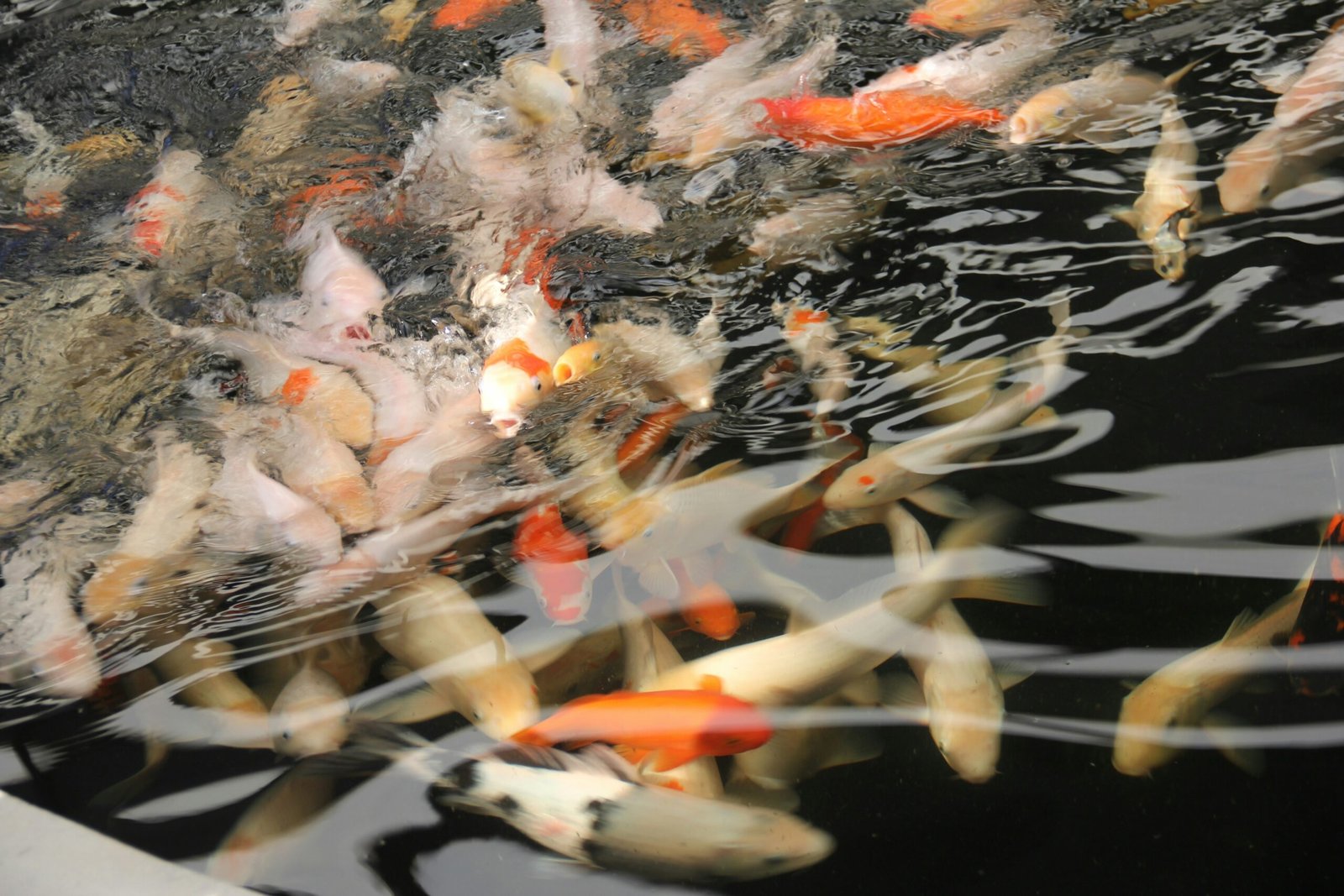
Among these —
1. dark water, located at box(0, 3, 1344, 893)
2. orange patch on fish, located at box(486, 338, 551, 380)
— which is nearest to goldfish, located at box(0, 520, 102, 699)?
dark water, located at box(0, 3, 1344, 893)

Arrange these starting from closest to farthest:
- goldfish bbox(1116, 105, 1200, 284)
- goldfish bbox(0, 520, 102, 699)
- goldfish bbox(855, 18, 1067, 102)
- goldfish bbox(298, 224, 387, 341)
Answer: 1. goldfish bbox(0, 520, 102, 699)
2. goldfish bbox(1116, 105, 1200, 284)
3. goldfish bbox(298, 224, 387, 341)
4. goldfish bbox(855, 18, 1067, 102)

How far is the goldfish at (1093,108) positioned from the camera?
8.92ft

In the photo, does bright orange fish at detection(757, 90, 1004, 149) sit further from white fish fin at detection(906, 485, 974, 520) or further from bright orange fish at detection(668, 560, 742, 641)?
bright orange fish at detection(668, 560, 742, 641)

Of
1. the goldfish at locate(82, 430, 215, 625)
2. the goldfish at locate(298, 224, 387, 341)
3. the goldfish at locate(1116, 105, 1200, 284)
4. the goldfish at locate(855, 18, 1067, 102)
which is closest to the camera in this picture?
the goldfish at locate(82, 430, 215, 625)

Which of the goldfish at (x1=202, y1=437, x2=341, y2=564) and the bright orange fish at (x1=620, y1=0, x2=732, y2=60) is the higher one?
the bright orange fish at (x1=620, y1=0, x2=732, y2=60)

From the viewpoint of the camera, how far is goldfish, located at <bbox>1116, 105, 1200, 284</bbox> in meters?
2.30

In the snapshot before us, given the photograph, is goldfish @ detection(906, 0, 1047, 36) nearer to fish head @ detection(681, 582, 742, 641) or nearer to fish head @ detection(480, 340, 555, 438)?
fish head @ detection(480, 340, 555, 438)

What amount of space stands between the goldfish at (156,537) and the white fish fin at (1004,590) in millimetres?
1580

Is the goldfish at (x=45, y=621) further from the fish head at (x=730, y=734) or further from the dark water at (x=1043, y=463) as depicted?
the fish head at (x=730, y=734)

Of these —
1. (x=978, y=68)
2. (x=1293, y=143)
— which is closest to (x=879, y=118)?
(x=978, y=68)

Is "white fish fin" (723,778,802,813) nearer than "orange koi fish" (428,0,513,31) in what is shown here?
Yes

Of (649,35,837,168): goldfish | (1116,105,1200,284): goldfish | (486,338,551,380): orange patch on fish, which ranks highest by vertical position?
(649,35,837,168): goldfish

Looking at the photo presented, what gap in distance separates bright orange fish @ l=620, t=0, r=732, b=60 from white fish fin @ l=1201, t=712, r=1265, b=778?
9.10ft

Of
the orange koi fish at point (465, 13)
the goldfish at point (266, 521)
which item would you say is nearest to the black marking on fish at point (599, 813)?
the goldfish at point (266, 521)
